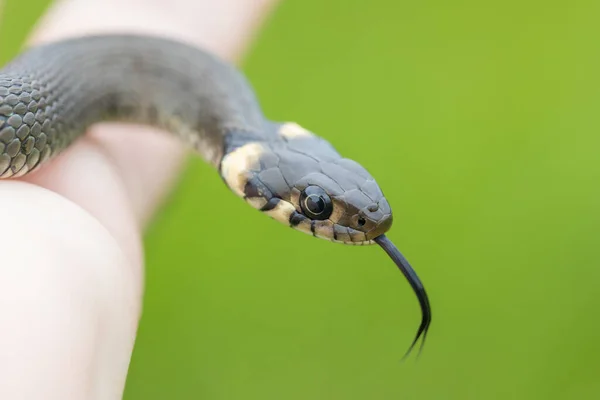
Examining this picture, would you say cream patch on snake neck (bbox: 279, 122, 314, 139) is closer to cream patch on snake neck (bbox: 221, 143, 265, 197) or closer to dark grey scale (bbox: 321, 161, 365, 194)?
cream patch on snake neck (bbox: 221, 143, 265, 197)

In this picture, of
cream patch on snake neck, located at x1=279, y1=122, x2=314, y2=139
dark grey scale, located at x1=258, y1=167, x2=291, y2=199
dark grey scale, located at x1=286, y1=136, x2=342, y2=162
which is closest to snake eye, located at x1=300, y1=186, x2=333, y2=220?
dark grey scale, located at x1=258, y1=167, x2=291, y2=199

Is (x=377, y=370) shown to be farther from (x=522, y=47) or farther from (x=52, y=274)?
(x=522, y=47)

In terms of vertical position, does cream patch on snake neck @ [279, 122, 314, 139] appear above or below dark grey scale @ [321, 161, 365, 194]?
below

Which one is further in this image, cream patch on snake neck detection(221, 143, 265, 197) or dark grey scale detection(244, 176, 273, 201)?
cream patch on snake neck detection(221, 143, 265, 197)

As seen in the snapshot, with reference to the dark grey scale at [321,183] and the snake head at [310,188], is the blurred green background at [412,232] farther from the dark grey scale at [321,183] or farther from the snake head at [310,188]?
the dark grey scale at [321,183]

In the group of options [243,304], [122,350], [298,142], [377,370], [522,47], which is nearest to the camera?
[122,350]

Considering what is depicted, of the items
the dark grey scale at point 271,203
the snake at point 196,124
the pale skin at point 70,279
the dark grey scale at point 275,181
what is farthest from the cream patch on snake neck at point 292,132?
the pale skin at point 70,279

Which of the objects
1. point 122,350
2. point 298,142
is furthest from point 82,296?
point 298,142

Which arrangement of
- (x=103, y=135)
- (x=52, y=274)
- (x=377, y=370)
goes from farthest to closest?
(x=377, y=370)
(x=103, y=135)
(x=52, y=274)

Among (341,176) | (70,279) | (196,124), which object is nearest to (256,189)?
(341,176)
